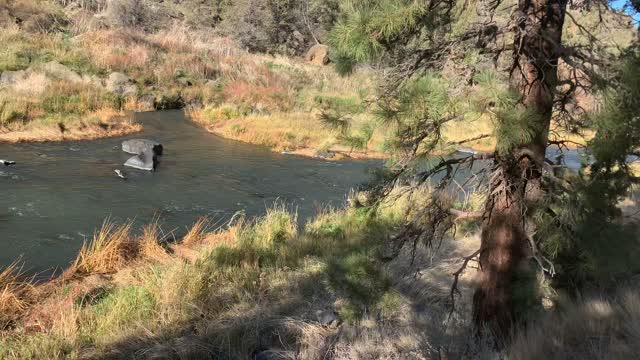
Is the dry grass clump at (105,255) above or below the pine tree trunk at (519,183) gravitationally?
below

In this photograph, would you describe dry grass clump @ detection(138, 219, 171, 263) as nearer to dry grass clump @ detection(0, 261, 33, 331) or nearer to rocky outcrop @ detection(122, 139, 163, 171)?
dry grass clump @ detection(0, 261, 33, 331)

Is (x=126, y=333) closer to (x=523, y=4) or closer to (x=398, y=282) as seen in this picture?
(x=398, y=282)

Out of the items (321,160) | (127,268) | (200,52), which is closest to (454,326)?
(127,268)

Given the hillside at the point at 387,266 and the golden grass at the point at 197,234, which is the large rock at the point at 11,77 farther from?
the golden grass at the point at 197,234

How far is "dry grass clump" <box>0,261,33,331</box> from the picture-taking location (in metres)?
5.26

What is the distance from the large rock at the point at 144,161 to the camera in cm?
1197

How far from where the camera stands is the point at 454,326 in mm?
4391

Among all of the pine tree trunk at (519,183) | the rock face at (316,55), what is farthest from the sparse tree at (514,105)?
the rock face at (316,55)

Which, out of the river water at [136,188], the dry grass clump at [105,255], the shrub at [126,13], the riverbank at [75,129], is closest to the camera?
the dry grass clump at [105,255]

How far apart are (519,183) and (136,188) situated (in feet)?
27.9

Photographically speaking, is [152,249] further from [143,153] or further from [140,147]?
[140,147]

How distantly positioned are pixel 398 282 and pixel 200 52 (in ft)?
79.5

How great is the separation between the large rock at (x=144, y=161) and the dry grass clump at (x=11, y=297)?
602cm

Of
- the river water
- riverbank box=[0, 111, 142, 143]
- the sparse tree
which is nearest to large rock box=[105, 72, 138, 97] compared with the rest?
riverbank box=[0, 111, 142, 143]
